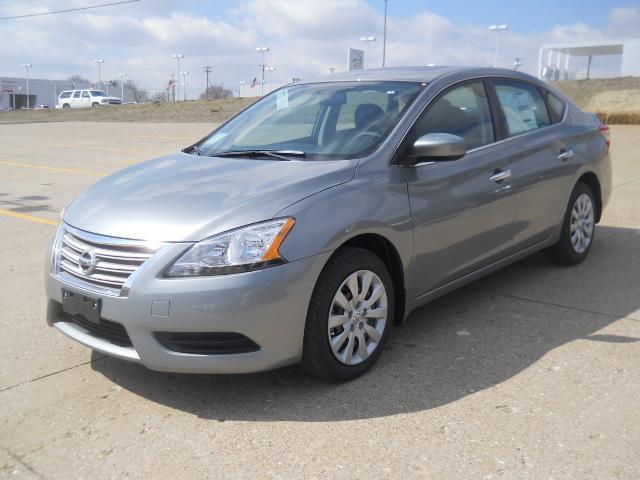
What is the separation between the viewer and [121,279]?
3.19m

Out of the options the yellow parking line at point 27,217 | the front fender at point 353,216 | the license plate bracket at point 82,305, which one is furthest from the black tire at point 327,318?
the yellow parking line at point 27,217

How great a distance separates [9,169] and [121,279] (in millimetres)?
12068

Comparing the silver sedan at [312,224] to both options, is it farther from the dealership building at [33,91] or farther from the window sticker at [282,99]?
the dealership building at [33,91]

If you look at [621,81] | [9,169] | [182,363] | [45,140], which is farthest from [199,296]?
[621,81]

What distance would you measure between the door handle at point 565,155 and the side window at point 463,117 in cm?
90

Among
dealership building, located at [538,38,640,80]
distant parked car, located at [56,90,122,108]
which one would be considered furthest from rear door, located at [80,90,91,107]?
dealership building, located at [538,38,640,80]

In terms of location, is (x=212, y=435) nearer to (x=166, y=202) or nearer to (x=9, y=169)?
(x=166, y=202)

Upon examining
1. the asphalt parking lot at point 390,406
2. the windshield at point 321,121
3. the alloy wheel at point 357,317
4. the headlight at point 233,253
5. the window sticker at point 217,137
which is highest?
the windshield at point 321,121

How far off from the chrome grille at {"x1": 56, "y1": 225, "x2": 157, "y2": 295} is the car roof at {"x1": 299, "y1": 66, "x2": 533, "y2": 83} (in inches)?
86.0

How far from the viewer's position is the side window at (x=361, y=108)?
4152mm

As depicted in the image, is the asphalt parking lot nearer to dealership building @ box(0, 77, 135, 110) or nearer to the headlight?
the headlight

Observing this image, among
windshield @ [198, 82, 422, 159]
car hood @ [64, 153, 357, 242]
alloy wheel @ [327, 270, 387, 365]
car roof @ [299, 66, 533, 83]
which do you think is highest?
car roof @ [299, 66, 533, 83]

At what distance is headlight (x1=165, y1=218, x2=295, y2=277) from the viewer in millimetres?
3090

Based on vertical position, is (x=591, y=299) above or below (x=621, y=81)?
below
